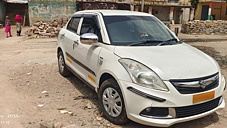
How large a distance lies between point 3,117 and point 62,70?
89.5 inches

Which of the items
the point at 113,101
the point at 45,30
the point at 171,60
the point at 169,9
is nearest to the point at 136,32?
the point at 171,60

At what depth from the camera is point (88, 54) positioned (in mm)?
3971

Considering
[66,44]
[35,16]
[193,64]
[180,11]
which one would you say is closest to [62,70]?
[66,44]

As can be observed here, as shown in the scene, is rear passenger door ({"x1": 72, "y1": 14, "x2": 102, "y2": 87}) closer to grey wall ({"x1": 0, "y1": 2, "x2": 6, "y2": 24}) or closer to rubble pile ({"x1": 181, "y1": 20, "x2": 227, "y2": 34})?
rubble pile ({"x1": 181, "y1": 20, "x2": 227, "y2": 34})

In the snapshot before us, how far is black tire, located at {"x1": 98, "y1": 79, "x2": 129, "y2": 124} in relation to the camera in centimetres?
315

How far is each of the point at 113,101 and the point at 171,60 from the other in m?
1.04

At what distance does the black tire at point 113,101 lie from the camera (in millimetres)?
3152

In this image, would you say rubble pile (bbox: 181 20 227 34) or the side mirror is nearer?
the side mirror

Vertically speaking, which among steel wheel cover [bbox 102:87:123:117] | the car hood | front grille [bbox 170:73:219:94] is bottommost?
steel wheel cover [bbox 102:87:123:117]

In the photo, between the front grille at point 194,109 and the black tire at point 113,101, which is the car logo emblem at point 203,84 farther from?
the black tire at point 113,101

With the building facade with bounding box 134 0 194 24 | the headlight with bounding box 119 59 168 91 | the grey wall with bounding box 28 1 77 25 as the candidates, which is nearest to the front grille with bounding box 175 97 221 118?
the headlight with bounding box 119 59 168 91

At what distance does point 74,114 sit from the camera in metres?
3.81

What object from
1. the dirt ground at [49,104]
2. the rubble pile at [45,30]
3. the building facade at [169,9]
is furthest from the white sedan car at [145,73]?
the building facade at [169,9]

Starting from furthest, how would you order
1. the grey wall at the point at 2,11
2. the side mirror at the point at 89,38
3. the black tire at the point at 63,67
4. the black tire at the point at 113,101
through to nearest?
the grey wall at the point at 2,11 → the black tire at the point at 63,67 → the side mirror at the point at 89,38 → the black tire at the point at 113,101
